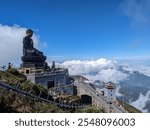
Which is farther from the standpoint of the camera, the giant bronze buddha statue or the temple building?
the giant bronze buddha statue

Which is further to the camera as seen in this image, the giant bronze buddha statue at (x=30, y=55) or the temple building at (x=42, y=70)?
the giant bronze buddha statue at (x=30, y=55)

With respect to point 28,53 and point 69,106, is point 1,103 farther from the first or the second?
point 28,53

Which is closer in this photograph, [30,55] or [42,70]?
[42,70]

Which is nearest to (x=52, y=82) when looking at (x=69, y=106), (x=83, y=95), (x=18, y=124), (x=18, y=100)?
(x=83, y=95)

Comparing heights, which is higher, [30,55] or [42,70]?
[30,55]
